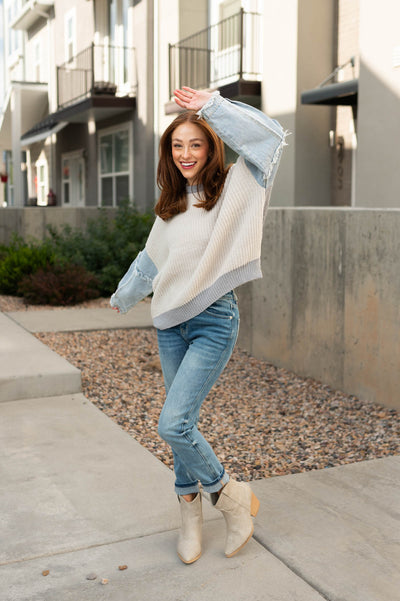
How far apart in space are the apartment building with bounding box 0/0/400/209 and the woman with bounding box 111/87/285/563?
6778 millimetres

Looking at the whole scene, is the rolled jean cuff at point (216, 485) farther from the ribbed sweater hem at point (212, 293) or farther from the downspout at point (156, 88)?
the downspout at point (156, 88)

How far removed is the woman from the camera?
2.85 meters

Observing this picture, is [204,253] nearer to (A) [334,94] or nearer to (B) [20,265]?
(A) [334,94]

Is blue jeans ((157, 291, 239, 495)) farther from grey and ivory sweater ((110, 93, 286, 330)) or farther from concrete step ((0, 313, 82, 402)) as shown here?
concrete step ((0, 313, 82, 402))

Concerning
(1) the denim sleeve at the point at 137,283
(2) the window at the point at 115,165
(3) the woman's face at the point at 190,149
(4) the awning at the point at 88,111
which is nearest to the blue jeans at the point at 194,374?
(1) the denim sleeve at the point at 137,283

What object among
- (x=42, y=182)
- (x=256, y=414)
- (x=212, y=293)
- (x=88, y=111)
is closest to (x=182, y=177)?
(x=212, y=293)

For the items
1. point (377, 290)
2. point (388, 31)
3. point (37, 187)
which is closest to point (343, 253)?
point (377, 290)

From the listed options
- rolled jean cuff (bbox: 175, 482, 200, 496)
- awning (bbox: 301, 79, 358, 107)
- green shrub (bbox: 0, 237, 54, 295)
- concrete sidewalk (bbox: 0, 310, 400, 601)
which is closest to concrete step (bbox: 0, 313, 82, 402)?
concrete sidewalk (bbox: 0, 310, 400, 601)

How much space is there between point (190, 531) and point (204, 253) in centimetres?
112

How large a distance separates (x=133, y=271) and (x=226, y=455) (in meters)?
1.68

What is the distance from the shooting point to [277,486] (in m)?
3.82

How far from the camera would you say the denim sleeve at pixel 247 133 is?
9.24ft

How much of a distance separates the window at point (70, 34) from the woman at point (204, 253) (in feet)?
59.1

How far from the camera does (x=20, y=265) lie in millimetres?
11047
